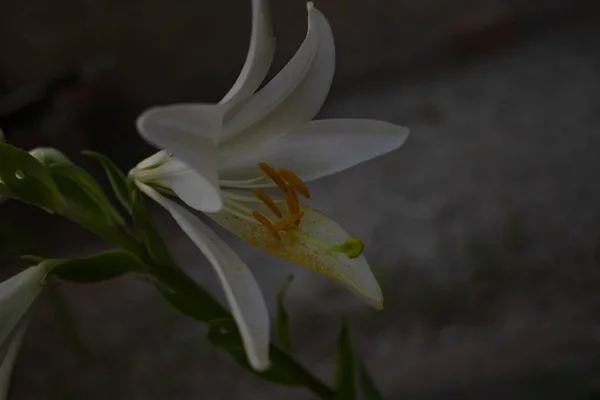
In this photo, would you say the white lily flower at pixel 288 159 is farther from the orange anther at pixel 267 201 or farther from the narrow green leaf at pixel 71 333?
the narrow green leaf at pixel 71 333

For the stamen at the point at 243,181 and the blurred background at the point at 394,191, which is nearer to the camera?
the stamen at the point at 243,181

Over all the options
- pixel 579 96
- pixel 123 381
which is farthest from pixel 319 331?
pixel 579 96

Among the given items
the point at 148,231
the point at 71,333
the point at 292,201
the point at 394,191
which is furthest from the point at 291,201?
the point at 394,191

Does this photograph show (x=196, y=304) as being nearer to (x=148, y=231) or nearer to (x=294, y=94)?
(x=148, y=231)

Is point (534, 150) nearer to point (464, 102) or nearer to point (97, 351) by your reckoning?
point (464, 102)

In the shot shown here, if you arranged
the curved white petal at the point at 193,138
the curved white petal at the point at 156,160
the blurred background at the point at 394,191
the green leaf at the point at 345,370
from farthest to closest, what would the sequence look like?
1. the blurred background at the point at 394,191
2. the green leaf at the point at 345,370
3. the curved white petal at the point at 156,160
4. the curved white petal at the point at 193,138

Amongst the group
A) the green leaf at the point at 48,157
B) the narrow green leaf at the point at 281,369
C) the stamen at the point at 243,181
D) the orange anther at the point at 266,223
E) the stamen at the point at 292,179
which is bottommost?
the narrow green leaf at the point at 281,369

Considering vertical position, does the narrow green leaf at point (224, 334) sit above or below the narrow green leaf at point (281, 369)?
above

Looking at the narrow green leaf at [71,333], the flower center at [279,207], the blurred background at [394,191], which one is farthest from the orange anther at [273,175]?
the narrow green leaf at [71,333]
